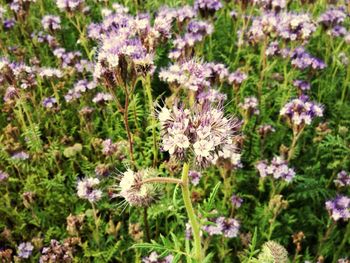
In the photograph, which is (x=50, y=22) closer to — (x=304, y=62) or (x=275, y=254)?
(x=304, y=62)

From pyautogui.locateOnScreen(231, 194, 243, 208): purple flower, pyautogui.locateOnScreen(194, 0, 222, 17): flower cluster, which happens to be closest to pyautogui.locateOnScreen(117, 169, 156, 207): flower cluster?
pyautogui.locateOnScreen(231, 194, 243, 208): purple flower

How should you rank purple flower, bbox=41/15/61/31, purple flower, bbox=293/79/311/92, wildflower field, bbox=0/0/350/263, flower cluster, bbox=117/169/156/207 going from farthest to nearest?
1. purple flower, bbox=41/15/61/31
2. purple flower, bbox=293/79/311/92
3. wildflower field, bbox=0/0/350/263
4. flower cluster, bbox=117/169/156/207

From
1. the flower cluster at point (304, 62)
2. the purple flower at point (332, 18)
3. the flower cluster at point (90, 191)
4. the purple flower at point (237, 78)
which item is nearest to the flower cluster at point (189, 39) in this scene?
the purple flower at point (237, 78)

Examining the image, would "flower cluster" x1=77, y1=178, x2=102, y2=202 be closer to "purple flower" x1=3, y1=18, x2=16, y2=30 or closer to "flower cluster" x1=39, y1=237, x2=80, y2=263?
"flower cluster" x1=39, y1=237, x2=80, y2=263

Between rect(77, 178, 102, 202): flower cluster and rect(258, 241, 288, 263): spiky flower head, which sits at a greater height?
rect(258, 241, 288, 263): spiky flower head

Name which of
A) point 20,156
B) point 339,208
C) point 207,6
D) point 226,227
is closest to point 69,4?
point 207,6

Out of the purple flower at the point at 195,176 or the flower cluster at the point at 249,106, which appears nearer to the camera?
the purple flower at the point at 195,176

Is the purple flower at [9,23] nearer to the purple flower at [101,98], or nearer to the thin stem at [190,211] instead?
the purple flower at [101,98]
